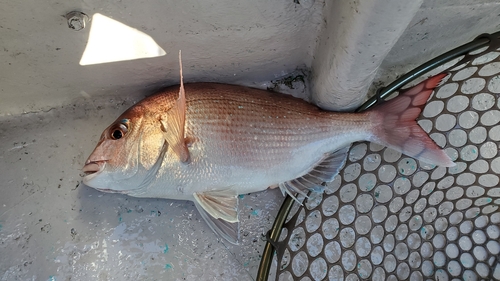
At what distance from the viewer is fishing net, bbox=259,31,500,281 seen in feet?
4.73

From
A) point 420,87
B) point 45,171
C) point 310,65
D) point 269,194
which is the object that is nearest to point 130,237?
point 45,171

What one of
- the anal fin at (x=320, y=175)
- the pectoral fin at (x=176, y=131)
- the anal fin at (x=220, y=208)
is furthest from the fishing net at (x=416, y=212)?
the pectoral fin at (x=176, y=131)

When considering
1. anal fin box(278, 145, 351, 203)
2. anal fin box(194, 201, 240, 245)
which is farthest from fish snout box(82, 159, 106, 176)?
anal fin box(278, 145, 351, 203)

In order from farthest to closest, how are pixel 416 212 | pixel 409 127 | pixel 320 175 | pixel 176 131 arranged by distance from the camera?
pixel 416 212 < pixel 320 175 < pixel 409 127 < pixel 176 131

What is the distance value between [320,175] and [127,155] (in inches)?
26.8

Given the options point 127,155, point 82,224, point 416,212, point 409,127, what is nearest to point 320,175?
point 409,127

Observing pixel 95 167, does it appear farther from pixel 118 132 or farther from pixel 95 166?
pixel 118 132

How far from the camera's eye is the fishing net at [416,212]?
144cm

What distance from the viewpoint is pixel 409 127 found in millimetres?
1265

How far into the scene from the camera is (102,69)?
129 centimetres

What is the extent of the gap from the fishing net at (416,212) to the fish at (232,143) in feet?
0.55

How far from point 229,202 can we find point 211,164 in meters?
0.15

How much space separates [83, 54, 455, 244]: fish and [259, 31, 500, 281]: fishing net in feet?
0.55

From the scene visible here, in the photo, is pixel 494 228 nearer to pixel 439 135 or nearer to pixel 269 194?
pixel 439 135
